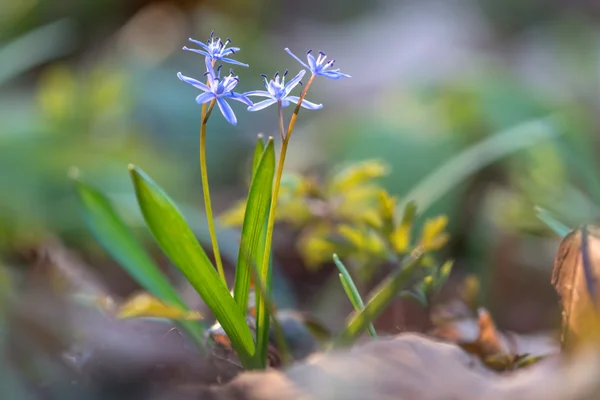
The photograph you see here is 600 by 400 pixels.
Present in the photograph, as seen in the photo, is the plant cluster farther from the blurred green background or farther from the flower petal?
the blurred green background

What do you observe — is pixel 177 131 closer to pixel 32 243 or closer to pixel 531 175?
pixel 32 243

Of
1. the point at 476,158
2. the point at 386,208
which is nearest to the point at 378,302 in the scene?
the point at 386,208

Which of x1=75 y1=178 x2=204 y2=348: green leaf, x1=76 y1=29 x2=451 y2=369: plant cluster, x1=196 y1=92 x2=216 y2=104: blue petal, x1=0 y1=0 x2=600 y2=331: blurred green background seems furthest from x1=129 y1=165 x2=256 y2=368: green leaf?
x1=0 y1=0 x2=600 y2=331: blurred green background

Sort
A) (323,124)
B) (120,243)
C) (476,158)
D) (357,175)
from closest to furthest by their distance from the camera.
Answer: (120,243)
(357,175)
(476,158)
(323,124)

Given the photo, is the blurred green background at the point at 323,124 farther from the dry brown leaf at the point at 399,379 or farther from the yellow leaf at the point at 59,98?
the dry brown leaf at the point at 399,379

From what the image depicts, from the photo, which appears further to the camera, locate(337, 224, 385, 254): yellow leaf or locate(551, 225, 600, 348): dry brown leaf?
locate(337, 224, 385, 254): yellow leaf

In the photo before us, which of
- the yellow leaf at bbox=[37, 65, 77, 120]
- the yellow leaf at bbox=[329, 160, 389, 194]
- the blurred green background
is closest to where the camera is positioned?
the yellow leaf at bbox=[329, 160, 389, 194]

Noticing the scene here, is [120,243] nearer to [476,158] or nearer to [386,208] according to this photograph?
[386,208]
